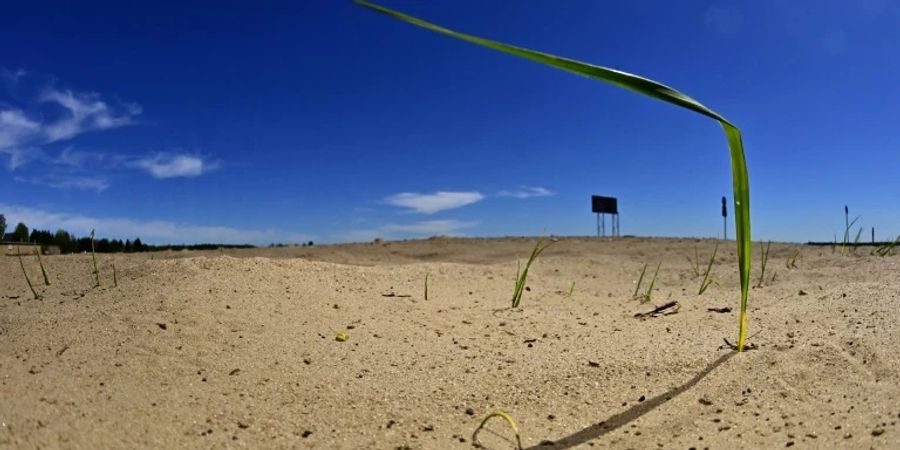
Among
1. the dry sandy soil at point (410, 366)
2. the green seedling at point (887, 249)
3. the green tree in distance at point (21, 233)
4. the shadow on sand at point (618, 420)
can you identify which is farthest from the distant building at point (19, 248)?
the green seedling at point (887, 249)

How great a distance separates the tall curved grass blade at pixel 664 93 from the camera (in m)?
1.09

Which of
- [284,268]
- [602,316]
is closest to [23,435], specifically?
[284,268]

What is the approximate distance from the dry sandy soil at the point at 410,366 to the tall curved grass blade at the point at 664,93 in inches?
13.3

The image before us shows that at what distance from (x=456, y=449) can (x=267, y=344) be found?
38.1 inches

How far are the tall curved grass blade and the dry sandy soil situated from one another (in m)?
0.34

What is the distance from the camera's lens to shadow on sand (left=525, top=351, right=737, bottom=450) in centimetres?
149

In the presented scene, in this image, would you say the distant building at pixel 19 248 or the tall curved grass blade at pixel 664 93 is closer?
the tall curved grass blade at pixel 664 93

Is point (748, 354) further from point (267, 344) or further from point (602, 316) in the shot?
point (267, 344)

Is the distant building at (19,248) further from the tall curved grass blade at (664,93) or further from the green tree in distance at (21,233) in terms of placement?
the tall curved grass blade at (664,93)

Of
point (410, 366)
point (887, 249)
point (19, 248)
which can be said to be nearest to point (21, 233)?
point (19, 248)

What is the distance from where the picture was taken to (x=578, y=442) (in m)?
1.49

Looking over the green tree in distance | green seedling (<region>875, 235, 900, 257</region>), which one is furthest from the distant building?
green seedling (<region>875, 235, 900, 257</region>)

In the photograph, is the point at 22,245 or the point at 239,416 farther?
the point at 22,245

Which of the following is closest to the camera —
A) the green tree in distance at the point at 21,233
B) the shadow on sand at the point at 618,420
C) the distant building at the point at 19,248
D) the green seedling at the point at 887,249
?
the shadow on sand at the point at 618,420
